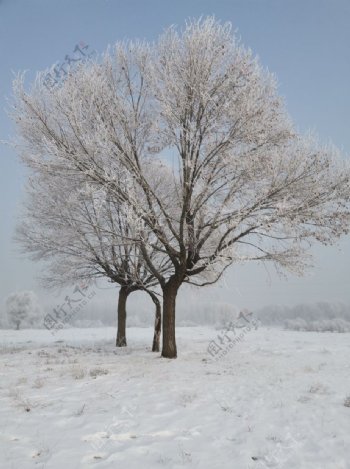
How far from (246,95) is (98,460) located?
963 centimetres

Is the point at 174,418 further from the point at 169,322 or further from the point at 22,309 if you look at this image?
the point at 22,309

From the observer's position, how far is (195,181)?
11.7m

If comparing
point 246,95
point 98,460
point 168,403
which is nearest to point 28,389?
point 168,403

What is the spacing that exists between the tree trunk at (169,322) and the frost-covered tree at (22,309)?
45.1 metres

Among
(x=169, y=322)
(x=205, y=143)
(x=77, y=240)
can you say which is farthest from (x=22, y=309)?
(x=205, y=143)

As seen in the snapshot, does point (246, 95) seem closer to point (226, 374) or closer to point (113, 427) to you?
point (226, 374)

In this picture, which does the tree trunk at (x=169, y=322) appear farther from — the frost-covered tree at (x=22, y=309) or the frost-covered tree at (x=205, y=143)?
the frost-covered tree at (x=22, y=309)

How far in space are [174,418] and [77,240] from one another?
10903mm

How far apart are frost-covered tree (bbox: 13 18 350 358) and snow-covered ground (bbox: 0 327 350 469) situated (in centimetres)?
383

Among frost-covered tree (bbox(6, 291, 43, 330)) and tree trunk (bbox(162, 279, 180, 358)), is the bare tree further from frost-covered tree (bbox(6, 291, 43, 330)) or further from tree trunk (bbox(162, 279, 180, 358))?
frost-covered tree (bbox(6, 291, 43, 330))

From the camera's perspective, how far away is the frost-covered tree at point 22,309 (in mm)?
A: 52625

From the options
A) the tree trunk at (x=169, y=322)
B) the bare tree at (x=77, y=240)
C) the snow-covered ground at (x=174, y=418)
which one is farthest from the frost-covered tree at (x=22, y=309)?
the snow-covered ground at (x=174, y=418)

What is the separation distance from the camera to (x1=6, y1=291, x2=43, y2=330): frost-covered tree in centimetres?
5262

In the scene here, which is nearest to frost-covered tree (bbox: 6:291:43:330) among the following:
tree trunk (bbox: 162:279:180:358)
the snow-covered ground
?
tree trunk (bbox: 162:279:180:358)
